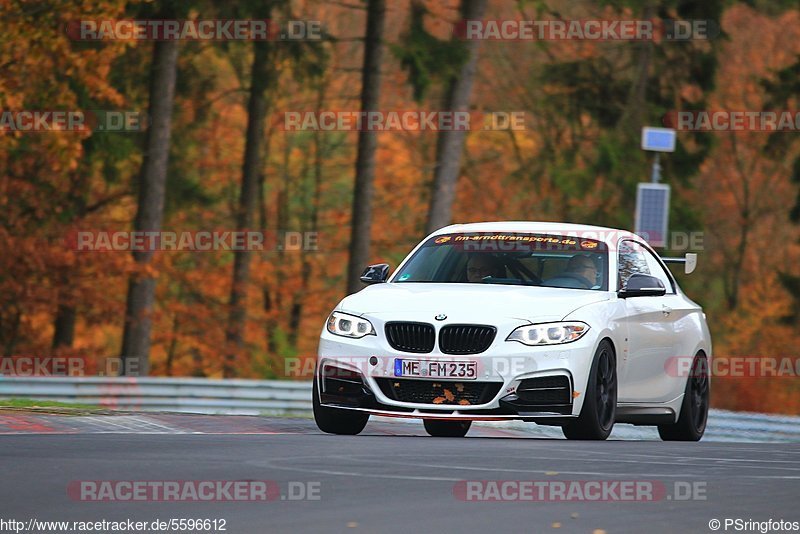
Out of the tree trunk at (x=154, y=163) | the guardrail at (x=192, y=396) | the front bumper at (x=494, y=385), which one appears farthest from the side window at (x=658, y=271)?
the tree trunk at (x=154, y=163)

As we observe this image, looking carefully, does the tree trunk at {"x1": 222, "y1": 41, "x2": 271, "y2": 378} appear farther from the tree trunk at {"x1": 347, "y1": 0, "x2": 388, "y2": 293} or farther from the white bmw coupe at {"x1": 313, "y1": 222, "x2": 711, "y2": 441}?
the white bmw coupe at {"x1": 313, "y1": 222, "x2": 711, "y2": 441}

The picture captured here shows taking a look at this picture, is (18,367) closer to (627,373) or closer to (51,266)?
(51,266)

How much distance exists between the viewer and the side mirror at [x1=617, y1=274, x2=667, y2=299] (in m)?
13.1

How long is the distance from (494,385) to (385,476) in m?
2.74

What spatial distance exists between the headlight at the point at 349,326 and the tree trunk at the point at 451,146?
1634 cm

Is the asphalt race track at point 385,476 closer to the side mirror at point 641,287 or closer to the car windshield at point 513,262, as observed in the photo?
the side mirror at point 641,287

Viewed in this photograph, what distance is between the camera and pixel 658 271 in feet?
48.6

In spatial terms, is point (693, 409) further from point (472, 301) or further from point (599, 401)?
point (472, 301)

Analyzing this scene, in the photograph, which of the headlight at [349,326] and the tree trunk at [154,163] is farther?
the tree trunk at [154,163]

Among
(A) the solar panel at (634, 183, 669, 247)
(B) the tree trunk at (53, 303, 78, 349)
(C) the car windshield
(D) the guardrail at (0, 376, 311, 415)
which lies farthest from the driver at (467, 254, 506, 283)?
(B) the tree trunk at (53, 303, 78, 349)

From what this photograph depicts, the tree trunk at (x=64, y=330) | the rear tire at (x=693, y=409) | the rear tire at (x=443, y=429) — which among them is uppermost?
the rear tire at (x=693, y=409)

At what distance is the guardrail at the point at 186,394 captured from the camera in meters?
21.0

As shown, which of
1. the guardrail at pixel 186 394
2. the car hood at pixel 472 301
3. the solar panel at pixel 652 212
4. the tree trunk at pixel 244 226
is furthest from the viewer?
the tree trunk at pixel 244 226

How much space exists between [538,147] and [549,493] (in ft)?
115
